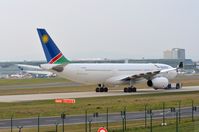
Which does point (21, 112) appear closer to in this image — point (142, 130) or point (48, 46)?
point (142, 130)

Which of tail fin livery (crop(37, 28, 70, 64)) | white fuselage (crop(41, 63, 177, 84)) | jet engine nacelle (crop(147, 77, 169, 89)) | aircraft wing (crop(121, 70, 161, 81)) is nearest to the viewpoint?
tail fin livery (crop(37, 28, 70, 64))

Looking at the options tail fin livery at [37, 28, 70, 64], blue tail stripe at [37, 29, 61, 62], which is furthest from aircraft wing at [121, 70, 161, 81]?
blue tail stripe at [37, 29, 61, 62]

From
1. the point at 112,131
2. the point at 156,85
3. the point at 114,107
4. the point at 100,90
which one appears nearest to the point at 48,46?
the point at 100,90

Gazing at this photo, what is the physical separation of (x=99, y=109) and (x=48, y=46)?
2234 centimetres

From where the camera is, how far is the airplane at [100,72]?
6316 centimetres

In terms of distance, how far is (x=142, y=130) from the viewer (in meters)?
28.6

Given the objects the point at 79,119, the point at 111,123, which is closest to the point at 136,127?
the point at 111,123

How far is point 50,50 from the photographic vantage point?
63156 mm

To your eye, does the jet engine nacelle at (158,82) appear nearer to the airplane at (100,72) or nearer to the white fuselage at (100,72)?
the airplane at (100,72)

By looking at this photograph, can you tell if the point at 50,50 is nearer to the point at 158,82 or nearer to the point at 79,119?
the point at 158,82

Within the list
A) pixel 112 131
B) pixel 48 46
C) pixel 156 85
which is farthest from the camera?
pixel 156 85

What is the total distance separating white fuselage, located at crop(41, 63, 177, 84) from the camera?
6481 cm

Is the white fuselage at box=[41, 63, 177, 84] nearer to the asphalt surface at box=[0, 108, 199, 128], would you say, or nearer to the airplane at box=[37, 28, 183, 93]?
the airplane at box=[37, 28, 183, 93]

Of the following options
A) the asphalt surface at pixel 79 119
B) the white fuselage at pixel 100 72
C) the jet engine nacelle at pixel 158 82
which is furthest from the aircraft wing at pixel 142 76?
the asphalt surface at pixel 79 119
